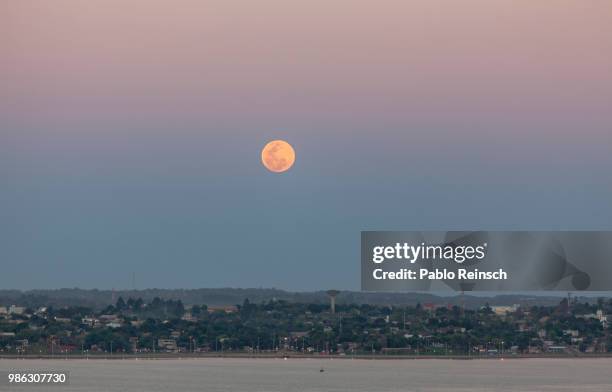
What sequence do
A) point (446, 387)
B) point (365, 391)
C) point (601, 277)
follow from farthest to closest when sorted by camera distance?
point (446, 387) < point (365, 391) < point (601, 277)

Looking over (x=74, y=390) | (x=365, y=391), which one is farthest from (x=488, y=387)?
(x=74, y=390)

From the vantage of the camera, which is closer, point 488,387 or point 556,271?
point 556,271

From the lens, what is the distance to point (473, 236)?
60.2 metres

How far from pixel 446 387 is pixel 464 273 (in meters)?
140

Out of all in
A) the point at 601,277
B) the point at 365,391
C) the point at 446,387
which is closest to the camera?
the point at 601,277

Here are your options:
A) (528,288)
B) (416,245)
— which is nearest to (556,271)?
(528,288)

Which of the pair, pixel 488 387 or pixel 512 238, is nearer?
pixel 512 238

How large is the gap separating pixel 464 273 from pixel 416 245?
2.78m

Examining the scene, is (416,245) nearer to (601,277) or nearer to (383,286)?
(383,286)

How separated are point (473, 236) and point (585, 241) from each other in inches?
203

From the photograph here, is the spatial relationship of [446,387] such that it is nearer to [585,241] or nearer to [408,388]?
[408,388]

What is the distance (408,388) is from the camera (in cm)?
19050

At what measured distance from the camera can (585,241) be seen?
5972cm

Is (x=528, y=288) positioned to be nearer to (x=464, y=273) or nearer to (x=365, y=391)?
(x=464, y=273)
